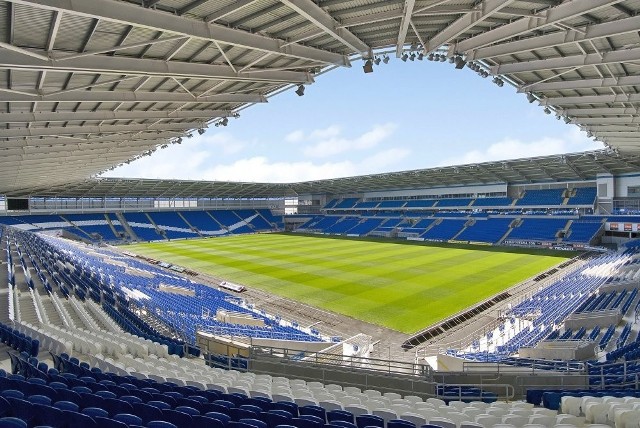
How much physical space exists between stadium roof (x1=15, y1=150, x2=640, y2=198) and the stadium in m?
11.6

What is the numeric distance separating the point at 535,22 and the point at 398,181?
4837 centimetres

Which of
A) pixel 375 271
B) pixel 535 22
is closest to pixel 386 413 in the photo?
pixel 535 22

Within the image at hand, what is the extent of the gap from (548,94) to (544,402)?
36.3ft

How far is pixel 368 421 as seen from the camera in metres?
5.20

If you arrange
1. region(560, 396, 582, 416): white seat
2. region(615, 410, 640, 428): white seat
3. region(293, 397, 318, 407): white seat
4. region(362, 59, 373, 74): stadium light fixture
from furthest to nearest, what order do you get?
region(362, 59, 373, 74): stadium light fixture → region(560, 396, 582, 416): white seat → region(293, 397, 318, 407): white seat → region(615, 410, 640, 428): white seat

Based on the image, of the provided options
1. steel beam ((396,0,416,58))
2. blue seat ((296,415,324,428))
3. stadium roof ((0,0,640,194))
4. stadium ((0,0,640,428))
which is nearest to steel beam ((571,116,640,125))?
stadium ((0,0,640,428))

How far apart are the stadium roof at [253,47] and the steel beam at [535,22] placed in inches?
0.8

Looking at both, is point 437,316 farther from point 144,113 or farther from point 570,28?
point 144,113

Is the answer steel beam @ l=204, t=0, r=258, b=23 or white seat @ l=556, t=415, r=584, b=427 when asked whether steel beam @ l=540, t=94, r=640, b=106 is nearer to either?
white seat @ l=556, t=415, r=584, b=427

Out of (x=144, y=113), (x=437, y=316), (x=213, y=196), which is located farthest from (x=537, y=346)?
(x=213, y=196)

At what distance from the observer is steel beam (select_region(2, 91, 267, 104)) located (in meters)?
9.38

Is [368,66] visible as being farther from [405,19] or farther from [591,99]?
[591,99]

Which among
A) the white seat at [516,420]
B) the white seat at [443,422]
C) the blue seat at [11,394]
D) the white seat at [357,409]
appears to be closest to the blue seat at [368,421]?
the white seat at [357,409]

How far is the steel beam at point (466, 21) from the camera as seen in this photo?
285 inches
